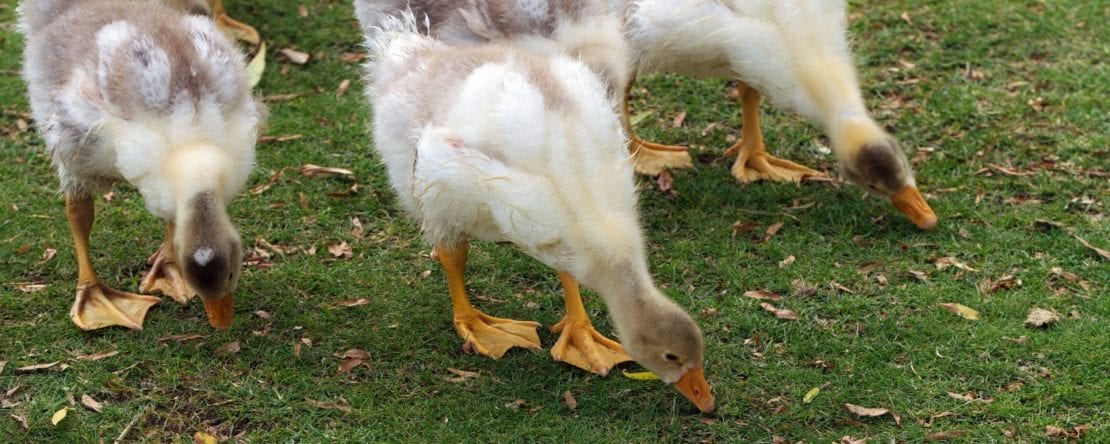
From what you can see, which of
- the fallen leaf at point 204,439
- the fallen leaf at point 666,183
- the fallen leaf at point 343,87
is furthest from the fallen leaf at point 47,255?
the fallen leaf at point 666,183

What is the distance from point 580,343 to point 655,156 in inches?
89.1

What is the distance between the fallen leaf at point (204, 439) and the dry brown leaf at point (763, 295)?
9.41ft

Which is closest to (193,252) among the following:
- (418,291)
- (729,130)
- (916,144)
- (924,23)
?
(418,291)

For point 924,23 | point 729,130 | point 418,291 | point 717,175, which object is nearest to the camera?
point 418,291

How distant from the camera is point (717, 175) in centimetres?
773

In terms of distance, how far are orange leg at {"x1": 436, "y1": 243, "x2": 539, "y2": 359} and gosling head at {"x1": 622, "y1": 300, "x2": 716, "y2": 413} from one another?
3.23 feet

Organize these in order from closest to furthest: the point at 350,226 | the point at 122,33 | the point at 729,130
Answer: the point at 122,33 < the point at 350,226 < the point at 729,130

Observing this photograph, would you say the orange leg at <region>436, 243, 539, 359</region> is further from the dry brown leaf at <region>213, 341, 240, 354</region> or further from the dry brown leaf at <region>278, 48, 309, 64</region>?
the dry brown leaf at <region>278, 48, 309, 64</region>

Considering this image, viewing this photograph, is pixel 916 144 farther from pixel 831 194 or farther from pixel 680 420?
pixel 680 420

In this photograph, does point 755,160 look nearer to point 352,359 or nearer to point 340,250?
point 340,250

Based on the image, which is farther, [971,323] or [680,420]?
[971,323]

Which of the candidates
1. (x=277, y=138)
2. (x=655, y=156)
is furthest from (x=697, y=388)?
(x=277, y=138)

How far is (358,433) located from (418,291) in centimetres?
133

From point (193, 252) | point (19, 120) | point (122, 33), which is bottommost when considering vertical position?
point (19, 120)
